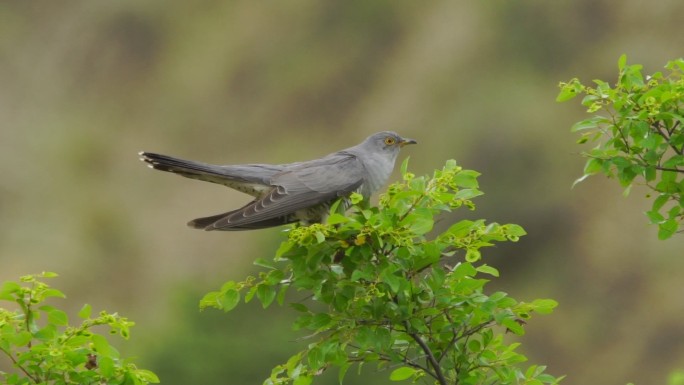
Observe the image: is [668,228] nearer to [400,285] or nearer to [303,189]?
[400,285]

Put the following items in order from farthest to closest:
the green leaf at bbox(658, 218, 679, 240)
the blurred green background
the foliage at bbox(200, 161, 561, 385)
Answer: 1. the blurred green background
2. the green leaf at bbox(658, 218, 679, 240)
3. the foliage at bbox(200, 161, 561, 385)

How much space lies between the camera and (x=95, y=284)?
4100 cm

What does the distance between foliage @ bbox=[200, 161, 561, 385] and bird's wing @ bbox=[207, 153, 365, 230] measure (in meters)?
1.53

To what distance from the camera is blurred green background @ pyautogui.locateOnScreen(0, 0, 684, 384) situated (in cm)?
3097

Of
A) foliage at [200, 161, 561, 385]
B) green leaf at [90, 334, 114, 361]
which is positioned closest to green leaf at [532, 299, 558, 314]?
foliage at [200, 161, 561, 385]

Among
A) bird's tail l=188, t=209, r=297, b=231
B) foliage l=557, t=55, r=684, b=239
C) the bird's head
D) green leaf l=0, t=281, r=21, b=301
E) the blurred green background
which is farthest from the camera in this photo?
the blurred green background

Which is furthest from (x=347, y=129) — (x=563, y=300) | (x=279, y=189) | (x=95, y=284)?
(x=279, y=189)

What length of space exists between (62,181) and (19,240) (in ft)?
20.4

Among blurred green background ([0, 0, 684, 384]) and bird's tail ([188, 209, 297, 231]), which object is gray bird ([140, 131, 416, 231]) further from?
blurred green background ([0, 0, 684, 384])

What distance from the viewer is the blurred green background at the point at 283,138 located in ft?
102

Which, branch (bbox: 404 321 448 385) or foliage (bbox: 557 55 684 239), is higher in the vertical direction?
foliage (bbox: 557 55 684 239)

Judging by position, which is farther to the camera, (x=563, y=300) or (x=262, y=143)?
(x=262, y=143)

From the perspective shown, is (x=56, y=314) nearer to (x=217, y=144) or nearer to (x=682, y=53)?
(x=682, y=53)

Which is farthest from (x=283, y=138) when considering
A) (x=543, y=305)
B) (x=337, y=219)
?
(x=337, y=219)
